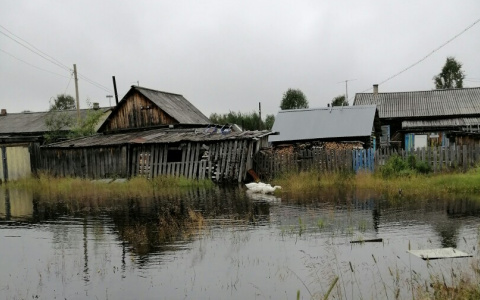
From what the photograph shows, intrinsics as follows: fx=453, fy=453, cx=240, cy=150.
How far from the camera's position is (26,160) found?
27750mm

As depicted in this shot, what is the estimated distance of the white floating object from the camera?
7.67 metres

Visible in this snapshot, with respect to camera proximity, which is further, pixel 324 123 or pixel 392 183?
pixel 324 123

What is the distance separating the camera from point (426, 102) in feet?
124

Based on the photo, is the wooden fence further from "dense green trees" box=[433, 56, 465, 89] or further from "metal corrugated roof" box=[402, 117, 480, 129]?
"dense green trees" box=[433, 56, 465, 89]

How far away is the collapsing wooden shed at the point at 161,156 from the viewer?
74.1ft

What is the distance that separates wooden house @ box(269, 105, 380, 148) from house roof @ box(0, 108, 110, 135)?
73.4 ft

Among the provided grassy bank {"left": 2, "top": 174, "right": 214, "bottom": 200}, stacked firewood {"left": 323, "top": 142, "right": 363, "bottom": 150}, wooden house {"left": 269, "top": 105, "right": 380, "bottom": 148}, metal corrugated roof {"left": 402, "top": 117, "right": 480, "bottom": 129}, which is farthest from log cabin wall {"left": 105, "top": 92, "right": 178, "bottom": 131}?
metal corrugated roof {"left": 402, "top": 117, "right": 480, "bottom": 129}

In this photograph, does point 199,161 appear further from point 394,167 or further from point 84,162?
point 394,167

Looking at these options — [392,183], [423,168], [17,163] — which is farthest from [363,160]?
[17,163]

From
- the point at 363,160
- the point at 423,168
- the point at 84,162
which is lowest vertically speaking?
the point at 423,168

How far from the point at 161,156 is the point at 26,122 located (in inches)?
1005

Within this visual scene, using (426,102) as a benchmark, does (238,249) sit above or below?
below

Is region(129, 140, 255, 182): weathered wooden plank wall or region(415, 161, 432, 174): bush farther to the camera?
region(129, 140, 255, 182): weathered wooden plank wall

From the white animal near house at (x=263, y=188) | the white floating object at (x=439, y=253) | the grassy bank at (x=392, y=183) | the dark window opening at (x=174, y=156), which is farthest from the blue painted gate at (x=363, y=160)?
the white floating object at (x=439, y=253)
